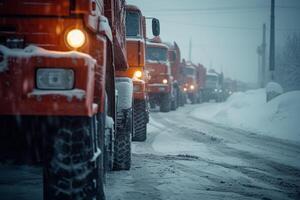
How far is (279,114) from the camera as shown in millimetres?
15898

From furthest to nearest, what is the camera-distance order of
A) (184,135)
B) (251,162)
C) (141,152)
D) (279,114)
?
(279,114) → (184,135) → (141,152) → (251,162)

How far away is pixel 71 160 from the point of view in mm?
3064

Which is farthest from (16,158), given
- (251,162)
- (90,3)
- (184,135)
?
(184,135)

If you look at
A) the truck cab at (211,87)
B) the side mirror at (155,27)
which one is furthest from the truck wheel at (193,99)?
the side mirror at (155,27)

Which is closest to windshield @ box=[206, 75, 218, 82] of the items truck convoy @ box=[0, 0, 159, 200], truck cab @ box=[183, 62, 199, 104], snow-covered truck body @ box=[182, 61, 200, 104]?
snow-covered truck body @ box=[182, 61, 200, 104]

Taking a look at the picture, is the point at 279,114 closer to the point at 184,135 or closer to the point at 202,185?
the point at 184,135

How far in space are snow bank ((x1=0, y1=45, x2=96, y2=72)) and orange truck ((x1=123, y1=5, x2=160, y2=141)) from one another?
212 inches

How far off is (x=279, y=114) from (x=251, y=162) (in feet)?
29.7

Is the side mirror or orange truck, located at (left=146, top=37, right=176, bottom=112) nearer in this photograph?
the side mirror

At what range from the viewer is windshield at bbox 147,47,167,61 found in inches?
738

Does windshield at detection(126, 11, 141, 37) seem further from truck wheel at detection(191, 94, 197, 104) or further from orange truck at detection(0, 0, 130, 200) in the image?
truck wheel at detection(191, 94, 197, 104)

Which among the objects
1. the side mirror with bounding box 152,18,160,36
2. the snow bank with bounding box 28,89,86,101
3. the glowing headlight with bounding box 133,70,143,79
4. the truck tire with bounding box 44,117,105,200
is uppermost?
the side mirror with bounding box 152,18,160,36

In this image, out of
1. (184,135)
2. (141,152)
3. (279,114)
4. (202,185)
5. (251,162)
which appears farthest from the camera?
(279,114)

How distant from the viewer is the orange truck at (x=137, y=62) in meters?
8.77
